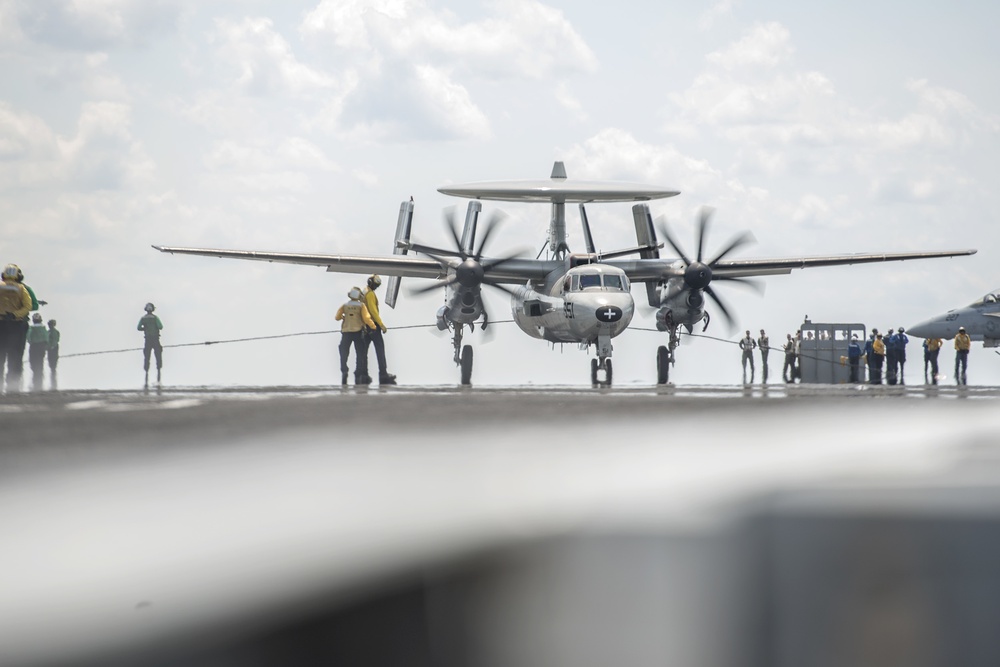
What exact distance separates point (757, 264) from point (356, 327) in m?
17.3

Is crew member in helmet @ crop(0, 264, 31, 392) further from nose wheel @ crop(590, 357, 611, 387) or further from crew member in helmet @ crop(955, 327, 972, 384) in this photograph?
crew member in helmet @ crop(955, 327, 972, 384)

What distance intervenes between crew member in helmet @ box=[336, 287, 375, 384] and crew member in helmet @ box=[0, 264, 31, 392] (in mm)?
5734

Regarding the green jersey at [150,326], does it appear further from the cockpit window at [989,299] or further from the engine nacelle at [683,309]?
the cockpit window at [989,299]

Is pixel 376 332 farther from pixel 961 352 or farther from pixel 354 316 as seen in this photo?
pixel 961 352

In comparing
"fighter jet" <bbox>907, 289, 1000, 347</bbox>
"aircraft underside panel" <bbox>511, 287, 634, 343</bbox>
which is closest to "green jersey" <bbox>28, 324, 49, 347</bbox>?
"aircraft underside panel" <bbox>511, 287, 634, 343</bbox>

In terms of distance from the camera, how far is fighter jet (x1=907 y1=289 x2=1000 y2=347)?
4203 cm

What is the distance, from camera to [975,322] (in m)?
42.2

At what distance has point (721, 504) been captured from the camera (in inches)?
83.4

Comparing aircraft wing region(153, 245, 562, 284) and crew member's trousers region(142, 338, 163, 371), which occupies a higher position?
aircraft wing region(153, 245, 562, 284)

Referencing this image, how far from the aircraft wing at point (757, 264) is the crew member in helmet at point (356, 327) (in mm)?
13527

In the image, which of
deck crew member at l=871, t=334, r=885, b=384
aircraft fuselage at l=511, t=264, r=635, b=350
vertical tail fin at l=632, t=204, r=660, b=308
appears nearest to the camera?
aircraft fuselage at l=511, t=264, r=635, b=350

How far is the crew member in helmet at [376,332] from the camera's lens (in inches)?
861

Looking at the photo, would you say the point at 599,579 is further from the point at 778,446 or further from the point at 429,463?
the point at 778,446

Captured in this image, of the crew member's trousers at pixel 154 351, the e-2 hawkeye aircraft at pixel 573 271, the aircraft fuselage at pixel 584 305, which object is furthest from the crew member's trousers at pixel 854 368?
the crew member's trousers at pixel 154 351
